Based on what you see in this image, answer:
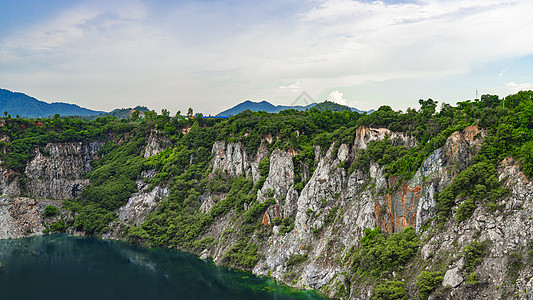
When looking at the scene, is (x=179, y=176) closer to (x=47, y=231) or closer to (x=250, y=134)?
(x=250, y=134)

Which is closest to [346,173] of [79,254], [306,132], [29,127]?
[306,132]

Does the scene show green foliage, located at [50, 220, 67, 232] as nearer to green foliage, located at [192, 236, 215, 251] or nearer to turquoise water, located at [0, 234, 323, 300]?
turquoise water, located at [0, 234, 323, 300]

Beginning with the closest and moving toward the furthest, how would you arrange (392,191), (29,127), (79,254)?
(392,191), (79,254), (29,127)

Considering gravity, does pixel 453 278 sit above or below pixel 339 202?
below

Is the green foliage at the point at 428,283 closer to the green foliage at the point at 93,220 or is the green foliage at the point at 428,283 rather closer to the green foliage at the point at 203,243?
the green foliage at the point at 203,243

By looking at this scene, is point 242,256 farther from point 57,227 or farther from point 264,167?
point 57,227

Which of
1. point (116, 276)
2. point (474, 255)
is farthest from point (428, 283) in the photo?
point (116, 276)
